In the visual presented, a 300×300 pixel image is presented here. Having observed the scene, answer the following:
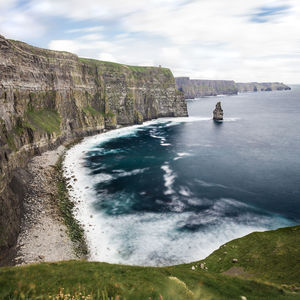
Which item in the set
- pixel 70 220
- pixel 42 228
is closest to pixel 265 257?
pixel 70 220

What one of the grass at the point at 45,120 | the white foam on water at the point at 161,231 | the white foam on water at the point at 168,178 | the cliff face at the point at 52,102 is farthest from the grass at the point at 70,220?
the grass at the point at 45,120

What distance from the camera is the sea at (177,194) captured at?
40.1 m

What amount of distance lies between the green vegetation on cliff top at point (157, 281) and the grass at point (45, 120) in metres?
63.8

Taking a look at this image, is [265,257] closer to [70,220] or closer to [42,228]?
[70,220]

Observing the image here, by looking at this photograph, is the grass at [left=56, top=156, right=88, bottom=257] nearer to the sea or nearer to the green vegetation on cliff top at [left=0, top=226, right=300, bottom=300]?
the sea

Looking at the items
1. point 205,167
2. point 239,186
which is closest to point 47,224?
point 239,186

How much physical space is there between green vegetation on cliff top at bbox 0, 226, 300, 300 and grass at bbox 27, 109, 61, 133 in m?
63.8

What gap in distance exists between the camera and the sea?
4006 cm

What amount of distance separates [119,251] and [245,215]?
26831mm

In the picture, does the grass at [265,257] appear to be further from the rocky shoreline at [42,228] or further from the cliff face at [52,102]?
the cliff face at [52,102]

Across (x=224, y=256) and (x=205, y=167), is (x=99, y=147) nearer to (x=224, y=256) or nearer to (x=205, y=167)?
(x=205, y=167)

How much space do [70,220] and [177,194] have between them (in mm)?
26011

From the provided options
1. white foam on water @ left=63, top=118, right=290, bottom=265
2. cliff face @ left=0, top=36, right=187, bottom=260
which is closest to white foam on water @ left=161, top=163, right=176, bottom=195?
white foam on water @ left=63, top=118, right=290, bottom=265

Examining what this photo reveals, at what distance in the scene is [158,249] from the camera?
38.6 m
